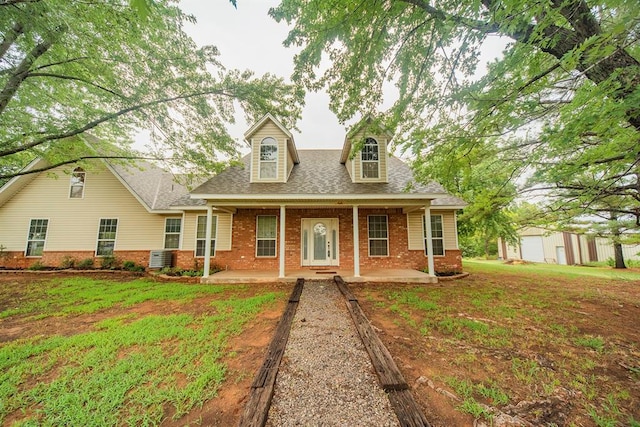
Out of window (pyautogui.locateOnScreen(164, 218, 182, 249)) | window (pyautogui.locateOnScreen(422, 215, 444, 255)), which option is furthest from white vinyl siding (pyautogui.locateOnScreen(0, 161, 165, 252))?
window (pyautogui.locateOnScreen(422, 215, 444, 255))

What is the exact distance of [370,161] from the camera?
29.0ft

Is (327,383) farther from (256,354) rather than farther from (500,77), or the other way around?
(500,77)

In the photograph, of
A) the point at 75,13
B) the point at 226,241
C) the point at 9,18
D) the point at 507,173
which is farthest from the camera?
the point at 226,241

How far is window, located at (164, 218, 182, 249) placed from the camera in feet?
33.8

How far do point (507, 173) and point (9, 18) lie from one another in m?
11.6

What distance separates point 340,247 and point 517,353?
656 cm

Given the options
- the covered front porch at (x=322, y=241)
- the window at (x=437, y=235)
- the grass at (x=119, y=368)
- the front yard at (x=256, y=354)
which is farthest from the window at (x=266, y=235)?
the window at (x=437, y=235)

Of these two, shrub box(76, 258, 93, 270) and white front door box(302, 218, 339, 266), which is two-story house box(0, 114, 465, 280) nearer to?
white front door box(302, 218, 339, 266)

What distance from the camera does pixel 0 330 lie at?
13.6 feet

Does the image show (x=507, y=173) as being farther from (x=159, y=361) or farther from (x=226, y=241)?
(x=226, y=241)

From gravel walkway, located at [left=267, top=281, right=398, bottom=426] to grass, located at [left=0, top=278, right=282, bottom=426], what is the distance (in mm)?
878

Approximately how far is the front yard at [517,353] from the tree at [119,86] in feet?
20.5

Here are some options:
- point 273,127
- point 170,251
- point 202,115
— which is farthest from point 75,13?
point 170,251

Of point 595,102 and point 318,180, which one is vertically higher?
point 318,180
